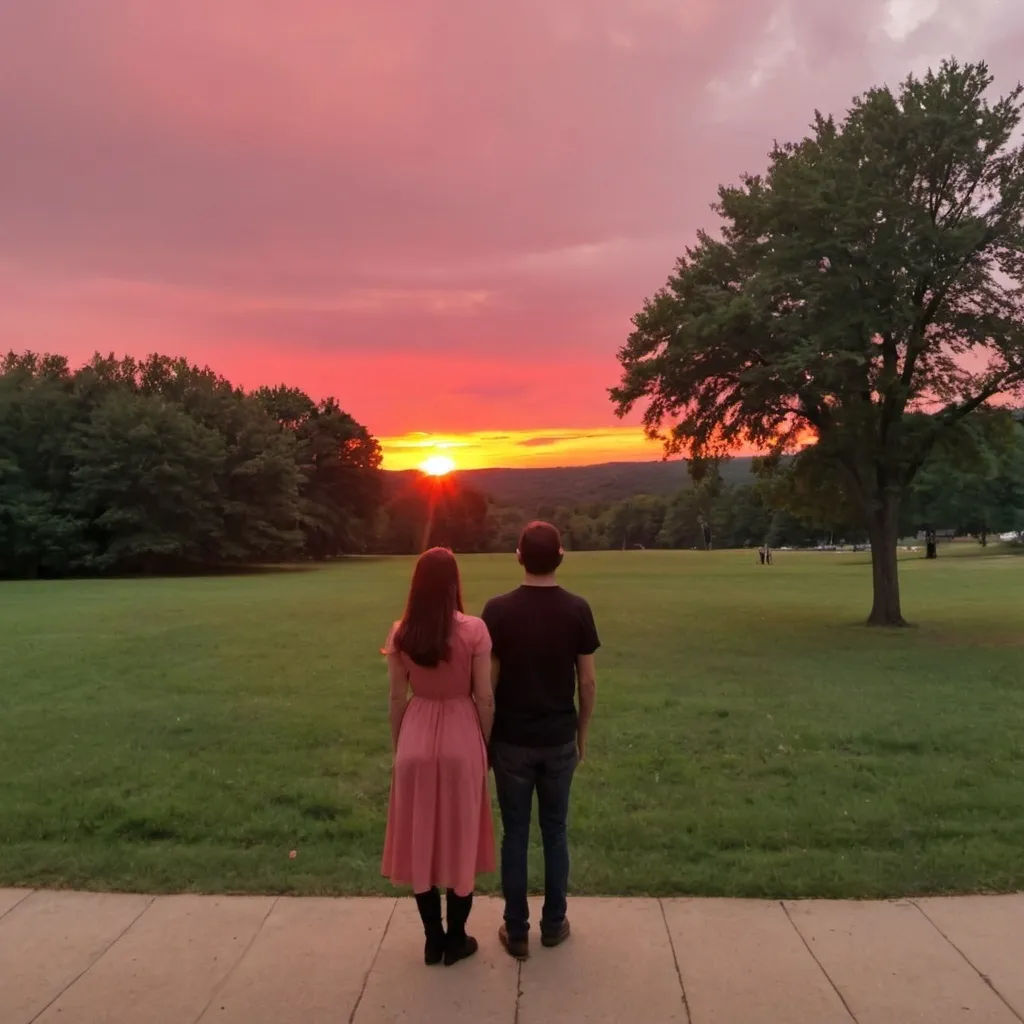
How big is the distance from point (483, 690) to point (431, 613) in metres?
0.43

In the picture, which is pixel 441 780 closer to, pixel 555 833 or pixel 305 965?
pixel 555 833

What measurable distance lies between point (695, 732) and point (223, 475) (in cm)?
5492

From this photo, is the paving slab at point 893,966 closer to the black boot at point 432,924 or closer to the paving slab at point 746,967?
the paving slab at point 746,967

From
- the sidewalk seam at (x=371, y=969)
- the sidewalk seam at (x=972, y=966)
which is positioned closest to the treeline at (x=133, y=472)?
the sidewalk seam at (x=371, y=969)

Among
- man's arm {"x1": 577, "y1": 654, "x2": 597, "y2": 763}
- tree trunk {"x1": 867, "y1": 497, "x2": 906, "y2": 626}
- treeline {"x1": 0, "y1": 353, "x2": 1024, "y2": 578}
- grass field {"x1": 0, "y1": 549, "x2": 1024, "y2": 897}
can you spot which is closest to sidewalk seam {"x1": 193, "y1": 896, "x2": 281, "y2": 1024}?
grass field {"x1": 0, "y1": 549, "x2": 1024, "y2": 897}

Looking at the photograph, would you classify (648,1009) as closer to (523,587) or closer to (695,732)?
(523,587)

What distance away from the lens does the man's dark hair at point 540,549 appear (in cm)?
436

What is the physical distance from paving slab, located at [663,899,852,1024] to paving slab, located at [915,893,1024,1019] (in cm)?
73

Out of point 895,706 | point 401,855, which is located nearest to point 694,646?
point 895,706

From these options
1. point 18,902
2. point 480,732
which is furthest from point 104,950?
point 480,732

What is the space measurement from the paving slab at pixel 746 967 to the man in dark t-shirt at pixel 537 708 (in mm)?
665

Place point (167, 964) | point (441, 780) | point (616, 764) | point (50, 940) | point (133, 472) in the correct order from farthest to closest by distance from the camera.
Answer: point (133, 472)
point (616, 764)
point (50, 940)
point (167, 964)
point (441, 780)

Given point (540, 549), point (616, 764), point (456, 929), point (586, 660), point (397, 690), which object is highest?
point (540, 549)

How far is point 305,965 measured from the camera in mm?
4277
